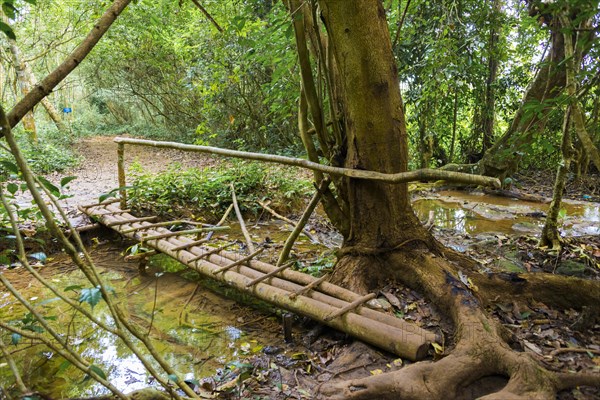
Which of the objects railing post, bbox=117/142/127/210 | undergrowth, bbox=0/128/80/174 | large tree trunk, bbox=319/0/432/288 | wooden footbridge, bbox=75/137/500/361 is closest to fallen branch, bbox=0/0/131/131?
wooden footbridge, bbox=75/137/500/361

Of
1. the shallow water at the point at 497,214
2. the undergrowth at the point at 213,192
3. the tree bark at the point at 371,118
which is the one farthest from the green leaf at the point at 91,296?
the shallow water at the point at 497,214

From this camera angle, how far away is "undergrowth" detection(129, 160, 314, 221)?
589 cm

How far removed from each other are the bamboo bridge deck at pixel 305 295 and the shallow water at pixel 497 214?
3.44m

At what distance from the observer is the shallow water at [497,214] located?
223 inches

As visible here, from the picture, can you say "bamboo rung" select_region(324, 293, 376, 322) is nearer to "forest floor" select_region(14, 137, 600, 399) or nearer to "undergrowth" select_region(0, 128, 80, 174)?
"forest floor" select_region(14, 137, 600, 399)

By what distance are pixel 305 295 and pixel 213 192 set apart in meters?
3.76

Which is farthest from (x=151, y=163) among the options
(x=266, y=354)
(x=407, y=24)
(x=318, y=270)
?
(x=266, y=354)

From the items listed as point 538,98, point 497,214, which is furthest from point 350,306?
point 538,98

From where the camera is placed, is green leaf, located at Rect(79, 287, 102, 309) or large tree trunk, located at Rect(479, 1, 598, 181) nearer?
green leaf, located at Rect(79, 287, 102, 309)

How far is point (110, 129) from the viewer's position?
17625 mm

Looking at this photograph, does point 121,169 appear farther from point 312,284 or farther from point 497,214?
point 497,214

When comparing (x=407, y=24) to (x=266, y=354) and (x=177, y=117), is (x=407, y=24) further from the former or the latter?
(x=177, y=117)

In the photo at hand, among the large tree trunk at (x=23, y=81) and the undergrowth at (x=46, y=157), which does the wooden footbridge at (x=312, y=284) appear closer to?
the undergrowth at (x=46, y=157)

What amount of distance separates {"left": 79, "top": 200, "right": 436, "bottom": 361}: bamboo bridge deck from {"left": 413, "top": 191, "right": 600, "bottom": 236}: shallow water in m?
3.44
